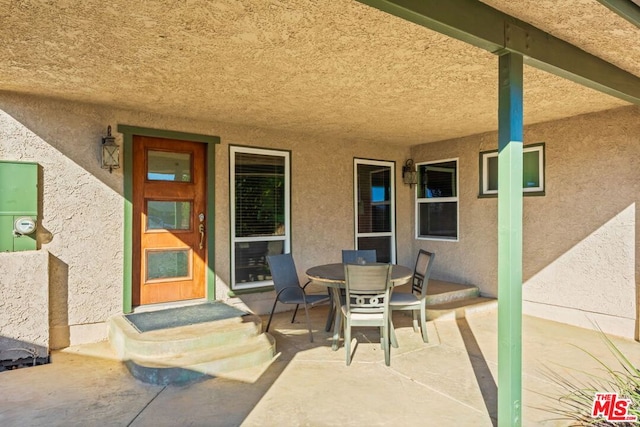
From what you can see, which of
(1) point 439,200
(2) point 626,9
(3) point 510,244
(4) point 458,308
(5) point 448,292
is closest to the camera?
(2) point 626,9

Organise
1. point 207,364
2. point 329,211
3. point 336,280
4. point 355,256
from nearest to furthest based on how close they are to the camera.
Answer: point 207,364
point 336,280
point 355,256
point 329,211

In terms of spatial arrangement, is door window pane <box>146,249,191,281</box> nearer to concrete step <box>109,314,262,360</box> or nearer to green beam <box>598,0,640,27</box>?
concrete step <box>109,314,262,360</box>

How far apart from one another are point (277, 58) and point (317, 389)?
2600mm

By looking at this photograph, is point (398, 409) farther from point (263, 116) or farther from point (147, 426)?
point (263, 116)

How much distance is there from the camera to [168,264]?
478cm

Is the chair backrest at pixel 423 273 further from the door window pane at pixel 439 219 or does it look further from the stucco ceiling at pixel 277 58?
the door window pane at pixel 439 219

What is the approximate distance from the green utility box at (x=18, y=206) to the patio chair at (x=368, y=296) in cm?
315

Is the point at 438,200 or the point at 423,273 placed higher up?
the point at 438,200

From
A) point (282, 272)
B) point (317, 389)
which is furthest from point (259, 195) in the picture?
point (317, 389)

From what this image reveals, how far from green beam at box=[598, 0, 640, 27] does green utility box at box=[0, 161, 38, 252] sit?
486cm

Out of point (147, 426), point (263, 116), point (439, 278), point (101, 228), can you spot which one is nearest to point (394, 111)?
point (263, 116)

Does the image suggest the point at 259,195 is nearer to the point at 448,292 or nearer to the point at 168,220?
the point at 168,220

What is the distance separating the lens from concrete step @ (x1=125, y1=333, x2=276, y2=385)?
326cm

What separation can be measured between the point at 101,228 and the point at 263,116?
7.28 feet
